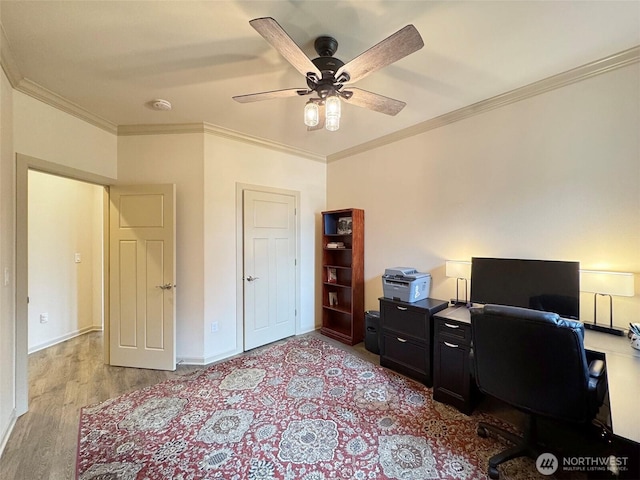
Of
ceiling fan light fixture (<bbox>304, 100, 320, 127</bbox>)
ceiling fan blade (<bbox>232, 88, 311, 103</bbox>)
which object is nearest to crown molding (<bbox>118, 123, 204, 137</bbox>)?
ceiling fan blade (<bbox>232, 88, 311, 103</bbox>)

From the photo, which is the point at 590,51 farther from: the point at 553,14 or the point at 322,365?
the point at 322,365

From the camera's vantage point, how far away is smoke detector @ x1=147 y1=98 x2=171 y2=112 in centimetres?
255

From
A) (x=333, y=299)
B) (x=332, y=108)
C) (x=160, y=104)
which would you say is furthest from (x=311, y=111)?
(x=333, y=299)

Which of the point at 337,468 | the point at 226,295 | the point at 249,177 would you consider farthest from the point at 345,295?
the point at 337,468

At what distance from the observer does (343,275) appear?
4.01 meters

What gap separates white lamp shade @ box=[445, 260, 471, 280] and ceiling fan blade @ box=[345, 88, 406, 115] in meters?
1.53

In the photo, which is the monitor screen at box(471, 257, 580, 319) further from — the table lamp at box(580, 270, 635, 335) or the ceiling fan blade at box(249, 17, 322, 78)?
the ceiling fan blade at box(249, 17, 322, 78)

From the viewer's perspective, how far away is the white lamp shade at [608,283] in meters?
1.78

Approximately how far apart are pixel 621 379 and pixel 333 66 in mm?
2354

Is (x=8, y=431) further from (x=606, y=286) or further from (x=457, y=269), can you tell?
(x=606, y=286)

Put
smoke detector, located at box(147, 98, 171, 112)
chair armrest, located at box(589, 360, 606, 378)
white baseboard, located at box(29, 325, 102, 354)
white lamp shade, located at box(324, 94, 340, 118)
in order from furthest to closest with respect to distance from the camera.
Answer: white baseboard, located at box(29, 325, 102, 354) → smoke detector, located at box(147, 98, 171, 112) → white lamp shade, located at box(324, 94, 340, 118) → chair armrest, located at box(589, 360, 606, 378)

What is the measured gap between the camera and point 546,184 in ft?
7.55

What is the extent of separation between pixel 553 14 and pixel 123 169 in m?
3.92

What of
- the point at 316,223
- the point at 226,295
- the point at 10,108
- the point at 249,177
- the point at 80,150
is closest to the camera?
the point at 10,108
